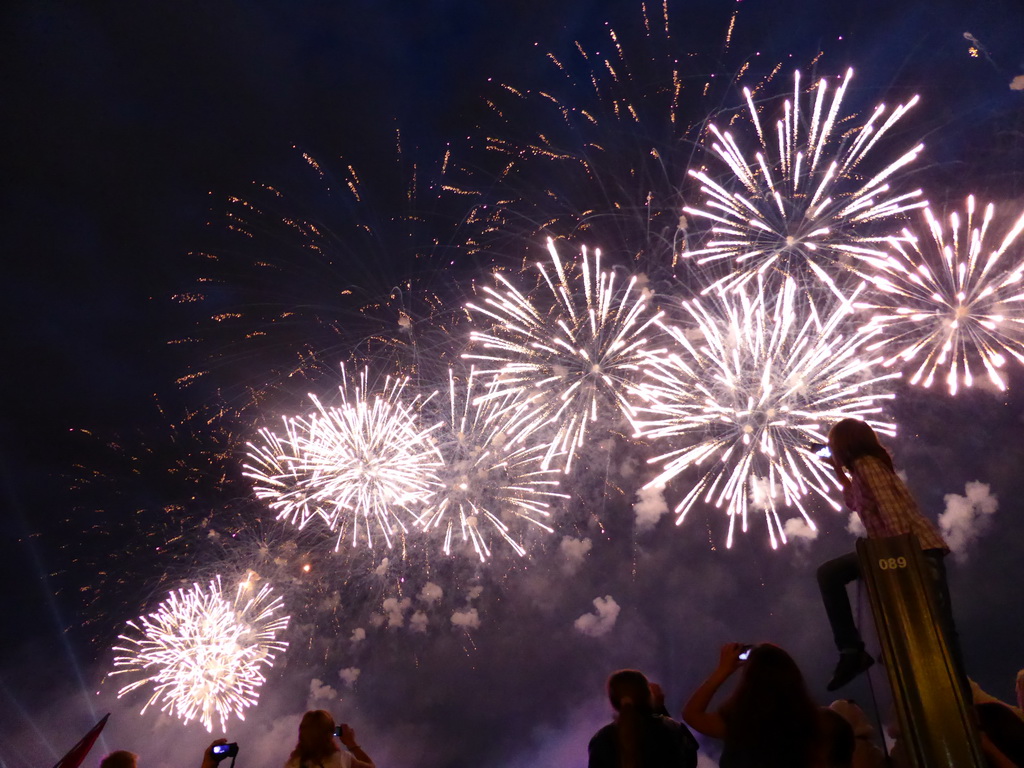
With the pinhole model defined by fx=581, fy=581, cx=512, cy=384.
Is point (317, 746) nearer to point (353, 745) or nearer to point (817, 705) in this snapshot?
point (353, 745)

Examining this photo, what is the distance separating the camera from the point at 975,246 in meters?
11.7

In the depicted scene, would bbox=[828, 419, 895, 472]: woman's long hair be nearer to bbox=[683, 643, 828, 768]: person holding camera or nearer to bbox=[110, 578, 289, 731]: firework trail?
bbox=[683, 643, 828, 768]: person holding camera

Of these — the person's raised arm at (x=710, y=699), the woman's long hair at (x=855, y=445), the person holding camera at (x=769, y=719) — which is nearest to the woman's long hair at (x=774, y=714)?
the person holding camera at (x=769, y=719)

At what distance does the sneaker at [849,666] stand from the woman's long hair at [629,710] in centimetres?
115

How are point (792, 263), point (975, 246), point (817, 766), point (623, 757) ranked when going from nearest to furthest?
point (817, 766)
point (623, 757)
point (975, 246)
point (792, 263)

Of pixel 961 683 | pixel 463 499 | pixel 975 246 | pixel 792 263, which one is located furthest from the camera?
pixel 463 499

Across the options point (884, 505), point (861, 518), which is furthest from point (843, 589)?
point (884, 505)

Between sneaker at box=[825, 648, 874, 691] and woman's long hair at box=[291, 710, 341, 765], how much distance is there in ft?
12.9

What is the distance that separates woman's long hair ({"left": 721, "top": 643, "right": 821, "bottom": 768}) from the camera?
3100mm

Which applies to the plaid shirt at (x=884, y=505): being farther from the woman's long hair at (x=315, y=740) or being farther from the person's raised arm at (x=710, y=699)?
the woman's long hair at (x=315, y=740)

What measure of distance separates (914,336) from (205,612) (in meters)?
22.2

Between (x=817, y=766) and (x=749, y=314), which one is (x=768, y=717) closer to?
(x=817, y=766)

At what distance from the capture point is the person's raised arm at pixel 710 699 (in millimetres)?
3416

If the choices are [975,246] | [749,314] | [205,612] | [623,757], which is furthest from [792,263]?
[205,612]
